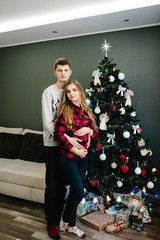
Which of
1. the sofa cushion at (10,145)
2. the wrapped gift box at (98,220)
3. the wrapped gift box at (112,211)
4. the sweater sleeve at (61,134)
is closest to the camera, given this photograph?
the sweater sleeve at (61,134)

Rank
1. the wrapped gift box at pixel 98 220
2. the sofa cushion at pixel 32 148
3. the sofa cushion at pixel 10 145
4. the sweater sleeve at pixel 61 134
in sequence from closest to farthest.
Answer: the sweater sleeve at pixel 61 134, the wrapped gift box at pixel 98 220, the sofa cushion at pixel 32 148, the sofa cushion at pixel 10 145

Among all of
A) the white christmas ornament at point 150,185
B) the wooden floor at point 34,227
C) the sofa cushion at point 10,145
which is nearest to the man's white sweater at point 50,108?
the wooden floor at point 34,227

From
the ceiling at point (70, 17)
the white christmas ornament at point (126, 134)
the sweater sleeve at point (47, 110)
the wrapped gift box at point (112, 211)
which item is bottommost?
the wrapped gift box at point (112, 211)

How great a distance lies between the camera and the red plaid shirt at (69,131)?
6.13 ft

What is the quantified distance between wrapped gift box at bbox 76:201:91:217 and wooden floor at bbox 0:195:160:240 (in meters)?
0.09

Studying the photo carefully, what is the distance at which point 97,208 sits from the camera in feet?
8.50

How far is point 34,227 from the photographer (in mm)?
2266

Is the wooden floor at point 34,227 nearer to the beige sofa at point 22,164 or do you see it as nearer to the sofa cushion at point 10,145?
the beige sofa at point 22,164

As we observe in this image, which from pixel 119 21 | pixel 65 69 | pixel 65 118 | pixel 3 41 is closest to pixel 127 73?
pixel 119 21

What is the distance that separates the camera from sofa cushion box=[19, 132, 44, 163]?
3.32 m

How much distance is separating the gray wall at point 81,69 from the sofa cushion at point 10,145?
17.3 inches

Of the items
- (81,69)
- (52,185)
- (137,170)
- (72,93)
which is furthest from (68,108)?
(81,69)

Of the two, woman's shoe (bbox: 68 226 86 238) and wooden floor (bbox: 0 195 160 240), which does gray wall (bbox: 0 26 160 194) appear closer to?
wooden floor (bbox: 0 195 160 240)

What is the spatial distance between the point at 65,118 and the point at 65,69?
1.56ft
